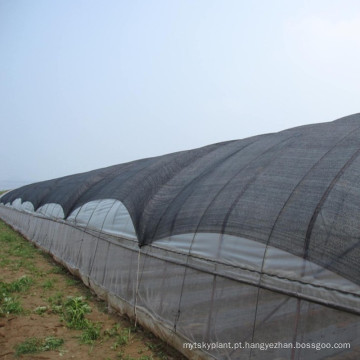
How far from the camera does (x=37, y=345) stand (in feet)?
23.6

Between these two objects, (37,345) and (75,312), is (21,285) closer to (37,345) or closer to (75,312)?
(75,312)

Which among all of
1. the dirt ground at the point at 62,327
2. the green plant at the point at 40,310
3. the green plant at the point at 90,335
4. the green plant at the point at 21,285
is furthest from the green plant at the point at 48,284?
the green plant at the point at 90,335

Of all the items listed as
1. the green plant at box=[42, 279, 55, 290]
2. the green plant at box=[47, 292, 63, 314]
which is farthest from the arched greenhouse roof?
the green plant at box=[42, 279, 55, 290]

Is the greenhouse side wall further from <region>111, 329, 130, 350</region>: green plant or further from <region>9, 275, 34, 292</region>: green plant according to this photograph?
<region>9, 275, 34, 292</region>: green plant

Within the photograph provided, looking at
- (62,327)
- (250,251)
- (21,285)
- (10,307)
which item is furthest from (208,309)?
(21,285)

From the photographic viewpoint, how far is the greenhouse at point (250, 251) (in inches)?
Result: 178

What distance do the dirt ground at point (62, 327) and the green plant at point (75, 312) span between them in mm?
113

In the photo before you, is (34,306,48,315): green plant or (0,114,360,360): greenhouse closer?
(0,114,360,360): greenhouse

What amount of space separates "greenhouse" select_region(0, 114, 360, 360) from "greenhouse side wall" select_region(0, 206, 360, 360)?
17mm

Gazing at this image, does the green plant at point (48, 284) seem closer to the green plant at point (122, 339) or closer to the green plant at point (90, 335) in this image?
the green plant at point (90, 335)

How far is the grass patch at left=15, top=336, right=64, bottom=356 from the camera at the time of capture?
6.86m

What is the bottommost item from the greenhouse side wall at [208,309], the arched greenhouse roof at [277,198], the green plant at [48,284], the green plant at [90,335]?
the green plant at [48,284]

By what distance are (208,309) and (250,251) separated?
1399 mm

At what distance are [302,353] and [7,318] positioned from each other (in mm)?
7317
